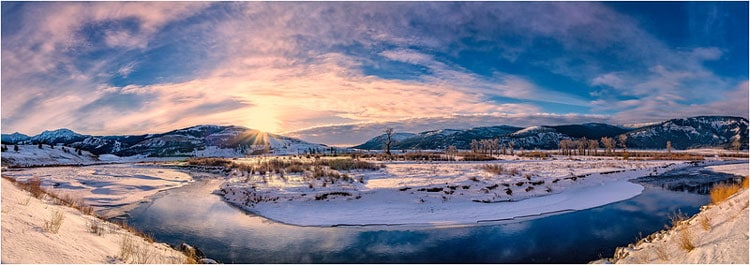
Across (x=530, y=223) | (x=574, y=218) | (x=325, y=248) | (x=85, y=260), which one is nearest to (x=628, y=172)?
(x=574, y=218)

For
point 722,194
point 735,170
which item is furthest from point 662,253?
point 735,170

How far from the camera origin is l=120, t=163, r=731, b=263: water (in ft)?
40.3

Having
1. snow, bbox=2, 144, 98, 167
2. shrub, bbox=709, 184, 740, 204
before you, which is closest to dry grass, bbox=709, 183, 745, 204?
shrub, bbox=709, 184, 740, 204

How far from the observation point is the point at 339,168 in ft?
130

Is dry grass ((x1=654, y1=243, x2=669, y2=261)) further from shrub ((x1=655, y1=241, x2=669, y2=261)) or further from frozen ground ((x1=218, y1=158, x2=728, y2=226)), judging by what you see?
frozen ground ((x1=218, y1=158, x2=728, y2=226))

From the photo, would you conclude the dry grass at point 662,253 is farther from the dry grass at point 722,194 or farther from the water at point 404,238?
the dry grass at point 722,194

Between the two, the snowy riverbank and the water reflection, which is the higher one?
the snowy riverbank

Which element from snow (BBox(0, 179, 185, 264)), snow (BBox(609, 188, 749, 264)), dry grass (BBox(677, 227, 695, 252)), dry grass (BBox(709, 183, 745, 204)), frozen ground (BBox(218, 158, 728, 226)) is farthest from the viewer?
frozen ground (BBox(218, 158, 728, 226))

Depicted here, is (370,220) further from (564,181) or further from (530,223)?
(564,181)

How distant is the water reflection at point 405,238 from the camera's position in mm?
12289

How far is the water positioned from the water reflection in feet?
0.11

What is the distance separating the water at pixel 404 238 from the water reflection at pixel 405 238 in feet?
0.11

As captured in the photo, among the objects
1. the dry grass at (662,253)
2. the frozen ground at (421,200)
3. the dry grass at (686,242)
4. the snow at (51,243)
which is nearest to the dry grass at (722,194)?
the frozen ground at (421,200)

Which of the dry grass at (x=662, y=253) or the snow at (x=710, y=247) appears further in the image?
the dry grass at (x=662, y=253)
